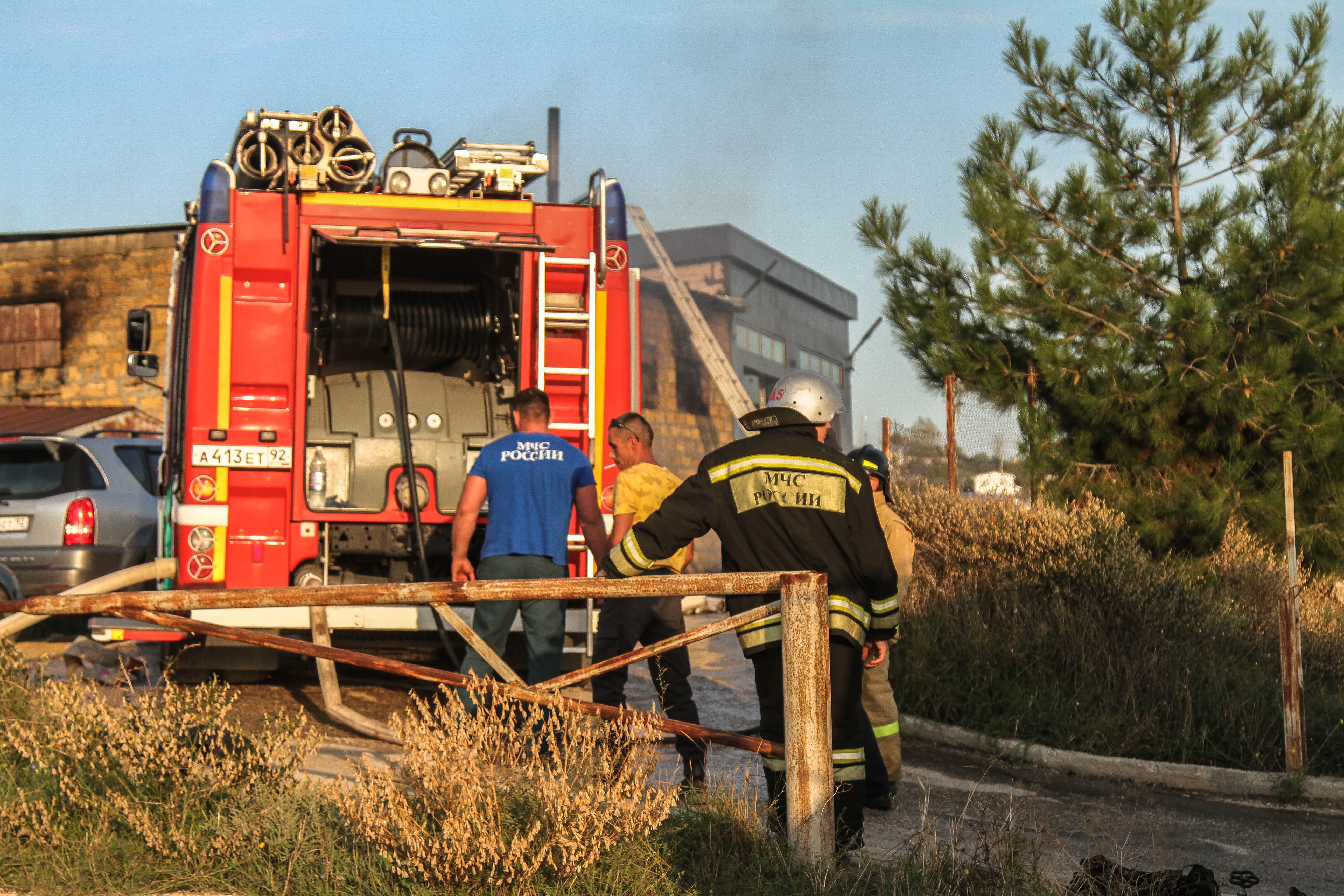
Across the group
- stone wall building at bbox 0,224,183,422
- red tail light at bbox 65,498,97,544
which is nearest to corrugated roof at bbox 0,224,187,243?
stone wall building at bbox 0,224,183,422

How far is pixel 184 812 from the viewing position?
3740mm

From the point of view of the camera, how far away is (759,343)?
31094 millimetres

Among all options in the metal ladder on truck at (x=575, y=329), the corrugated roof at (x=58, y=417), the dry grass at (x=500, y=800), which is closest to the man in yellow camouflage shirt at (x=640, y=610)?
the metal ladder on truck at (x=575, y=329)

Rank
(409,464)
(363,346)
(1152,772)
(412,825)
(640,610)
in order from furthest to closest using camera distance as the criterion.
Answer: (363,346), (409,464), (1152,772), (640,610), (412,825)

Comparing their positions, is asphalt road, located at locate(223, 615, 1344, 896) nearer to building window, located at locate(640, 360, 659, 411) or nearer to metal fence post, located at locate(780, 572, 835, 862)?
metal fence post, located at locate(780, 572, 835, 862)

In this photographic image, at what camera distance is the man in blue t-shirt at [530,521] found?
584 centimetres

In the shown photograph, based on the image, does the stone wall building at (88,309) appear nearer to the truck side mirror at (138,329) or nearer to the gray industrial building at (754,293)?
the gray industrial building at (754,293)

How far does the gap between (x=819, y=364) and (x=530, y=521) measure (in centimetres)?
3041

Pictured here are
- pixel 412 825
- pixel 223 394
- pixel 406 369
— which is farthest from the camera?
pixel 406 369

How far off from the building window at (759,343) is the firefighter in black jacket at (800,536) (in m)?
25.6

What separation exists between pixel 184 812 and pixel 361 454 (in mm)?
3793

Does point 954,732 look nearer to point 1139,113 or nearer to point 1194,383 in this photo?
point 1194,383

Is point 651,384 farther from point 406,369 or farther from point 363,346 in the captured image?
point 363,346

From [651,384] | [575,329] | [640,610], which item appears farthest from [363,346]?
[651,384]
